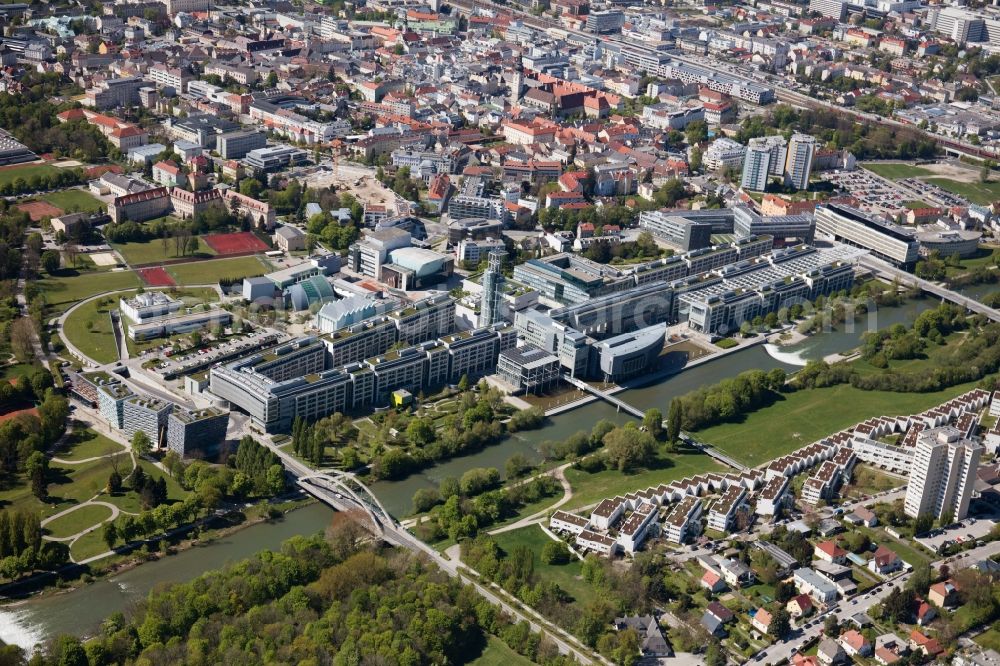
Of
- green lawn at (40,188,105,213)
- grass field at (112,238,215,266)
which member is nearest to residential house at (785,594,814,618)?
grass field at (112,238,215,266)

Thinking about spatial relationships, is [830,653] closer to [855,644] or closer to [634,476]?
[855,644]

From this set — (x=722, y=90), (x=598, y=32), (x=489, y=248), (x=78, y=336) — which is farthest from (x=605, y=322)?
(x=598, y=32)

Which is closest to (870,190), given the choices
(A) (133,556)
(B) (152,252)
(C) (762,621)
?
(B) (152,252)

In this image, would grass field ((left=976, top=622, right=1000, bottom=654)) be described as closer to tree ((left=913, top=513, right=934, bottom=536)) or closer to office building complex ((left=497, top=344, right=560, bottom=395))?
tree ((left=913, top=513, right=934, bottom=536))

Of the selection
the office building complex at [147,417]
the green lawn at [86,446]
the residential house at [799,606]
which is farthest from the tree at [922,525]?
the green lawn at [86,446]

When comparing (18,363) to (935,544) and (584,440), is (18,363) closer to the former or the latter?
(584,440)

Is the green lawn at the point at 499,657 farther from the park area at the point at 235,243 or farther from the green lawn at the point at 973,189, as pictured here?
the green lawn at the point at 973,189
